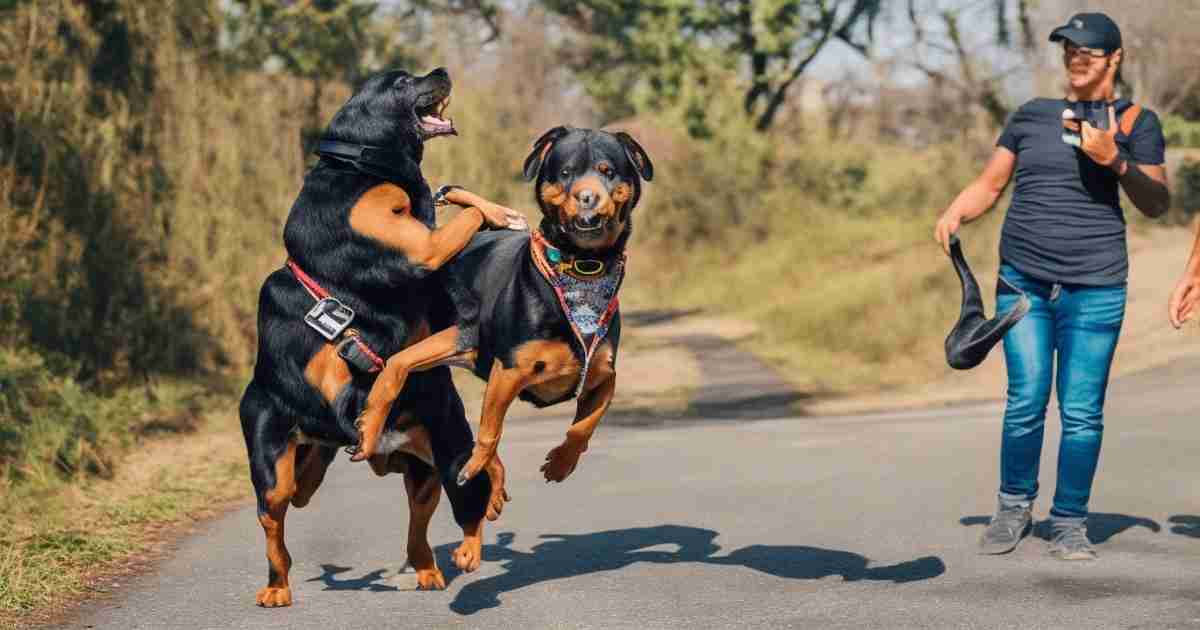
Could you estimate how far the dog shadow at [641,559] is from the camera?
6133mm

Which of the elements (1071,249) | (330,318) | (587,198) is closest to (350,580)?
(330,318)

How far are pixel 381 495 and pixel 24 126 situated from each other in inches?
156

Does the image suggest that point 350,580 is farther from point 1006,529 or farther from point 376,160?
point 1006,529

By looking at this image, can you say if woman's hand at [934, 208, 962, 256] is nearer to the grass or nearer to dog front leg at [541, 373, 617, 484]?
dog front leg at [541, 373, 617, 484]

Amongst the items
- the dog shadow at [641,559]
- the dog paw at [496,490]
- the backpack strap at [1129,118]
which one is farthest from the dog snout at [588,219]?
the backpack strap at [1129,118]

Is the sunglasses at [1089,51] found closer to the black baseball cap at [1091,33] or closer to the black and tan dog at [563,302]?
the black baseball cap at [1091,33]

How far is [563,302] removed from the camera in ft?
14.4

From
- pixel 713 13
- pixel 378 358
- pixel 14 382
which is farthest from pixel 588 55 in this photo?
pixel 378 358

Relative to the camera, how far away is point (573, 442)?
4566 millimetres

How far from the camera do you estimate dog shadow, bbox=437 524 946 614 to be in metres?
6.13

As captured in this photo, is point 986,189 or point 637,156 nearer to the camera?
point 637,156

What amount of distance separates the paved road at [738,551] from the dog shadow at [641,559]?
0.01 metres

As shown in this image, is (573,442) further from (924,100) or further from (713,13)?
(924,100)

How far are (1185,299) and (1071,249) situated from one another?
473 mm
